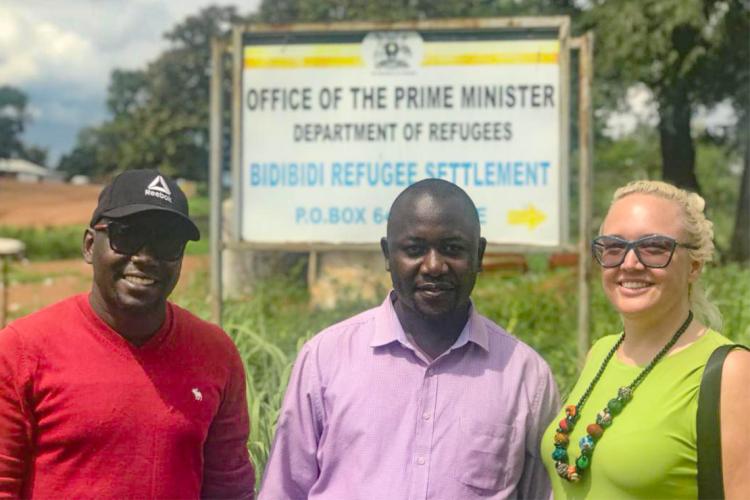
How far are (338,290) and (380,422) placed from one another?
5.56 m

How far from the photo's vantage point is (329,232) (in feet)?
19.0

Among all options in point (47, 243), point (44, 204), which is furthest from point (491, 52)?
point (44, 204)

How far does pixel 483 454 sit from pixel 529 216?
10.3 feet

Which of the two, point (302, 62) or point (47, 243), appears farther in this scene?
point (47, 243)

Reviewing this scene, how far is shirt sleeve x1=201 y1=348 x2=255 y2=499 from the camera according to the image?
2.78m

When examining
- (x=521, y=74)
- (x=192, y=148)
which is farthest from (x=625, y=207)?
(x=192, y=148)

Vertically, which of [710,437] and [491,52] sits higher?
[491,52]

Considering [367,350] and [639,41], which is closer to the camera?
[367,350]

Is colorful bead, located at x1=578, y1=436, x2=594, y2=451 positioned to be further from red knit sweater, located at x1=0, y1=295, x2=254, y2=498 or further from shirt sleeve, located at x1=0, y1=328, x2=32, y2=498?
shirt sleeve, located at x1=0, y1=328, x2=32, y2=498

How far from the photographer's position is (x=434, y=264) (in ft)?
8.38

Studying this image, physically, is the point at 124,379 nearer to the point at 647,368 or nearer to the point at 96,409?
the point at 96,409

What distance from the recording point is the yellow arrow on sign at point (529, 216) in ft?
18.2

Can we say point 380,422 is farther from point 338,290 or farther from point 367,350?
point 338,290

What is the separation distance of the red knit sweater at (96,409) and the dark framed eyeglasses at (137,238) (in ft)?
0.59
